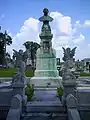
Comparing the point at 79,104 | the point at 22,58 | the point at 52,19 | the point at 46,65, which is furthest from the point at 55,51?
the point at 79,104

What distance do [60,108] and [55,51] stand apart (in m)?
13.5

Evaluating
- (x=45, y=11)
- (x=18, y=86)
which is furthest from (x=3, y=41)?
(x=18, y=86)

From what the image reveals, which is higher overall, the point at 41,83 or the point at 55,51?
the point at 55,51

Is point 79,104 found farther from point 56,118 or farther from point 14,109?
point 14,109

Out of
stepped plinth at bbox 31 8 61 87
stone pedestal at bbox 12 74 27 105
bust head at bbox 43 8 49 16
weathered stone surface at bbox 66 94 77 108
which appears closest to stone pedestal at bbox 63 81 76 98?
weathered stone surface at bbox 66 94 77 108

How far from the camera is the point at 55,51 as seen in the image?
81.1 feet

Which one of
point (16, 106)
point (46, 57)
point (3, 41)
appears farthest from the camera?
point (3, 41)

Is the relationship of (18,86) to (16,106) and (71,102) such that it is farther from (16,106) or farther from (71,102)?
(71,102)

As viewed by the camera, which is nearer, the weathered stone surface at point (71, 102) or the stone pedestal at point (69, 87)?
the weathered stone surface at point (71, 102)

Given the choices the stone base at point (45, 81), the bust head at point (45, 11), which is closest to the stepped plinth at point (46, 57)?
the bust head at point (45, 11)

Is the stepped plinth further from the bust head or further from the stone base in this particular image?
the stone base

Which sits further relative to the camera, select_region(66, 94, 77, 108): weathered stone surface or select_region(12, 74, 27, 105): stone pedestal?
select_region(12, 74, 27, 105): stone pedestal

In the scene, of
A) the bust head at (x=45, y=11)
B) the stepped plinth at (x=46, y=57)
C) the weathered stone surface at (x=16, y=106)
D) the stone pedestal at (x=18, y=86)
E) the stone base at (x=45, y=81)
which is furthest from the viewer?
the bust head at (x=45, y=11)

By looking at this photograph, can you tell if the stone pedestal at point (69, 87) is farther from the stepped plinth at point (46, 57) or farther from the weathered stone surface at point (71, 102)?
the stepped plinth at point (46, 57)
